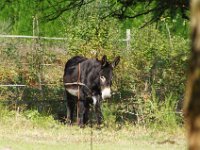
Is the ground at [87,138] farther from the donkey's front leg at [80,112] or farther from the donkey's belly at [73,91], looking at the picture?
the donkey's belly at [73,91]

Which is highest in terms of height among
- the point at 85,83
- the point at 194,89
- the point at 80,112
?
the point at 194,89

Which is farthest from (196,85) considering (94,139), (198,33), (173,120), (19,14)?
(19,14)

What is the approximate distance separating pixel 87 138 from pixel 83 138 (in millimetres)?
86

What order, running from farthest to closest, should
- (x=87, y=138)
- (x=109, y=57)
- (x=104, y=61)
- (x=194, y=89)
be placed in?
1. (x=109, y=57)
2. (x=104, y=61)
3. (x=87, y=138)
4. (x=194, y=89)

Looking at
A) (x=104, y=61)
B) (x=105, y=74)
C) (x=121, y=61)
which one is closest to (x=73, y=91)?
(x=105, y=74)

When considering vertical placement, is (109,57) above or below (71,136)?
above

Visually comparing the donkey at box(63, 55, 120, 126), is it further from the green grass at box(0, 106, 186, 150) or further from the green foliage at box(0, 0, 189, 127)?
the green grass at box(0, 106, 186, 150)

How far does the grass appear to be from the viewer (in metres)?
10.4

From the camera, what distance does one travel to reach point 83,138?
454 inches

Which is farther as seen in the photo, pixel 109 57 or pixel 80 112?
pixel 109 57

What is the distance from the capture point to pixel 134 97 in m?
14.9

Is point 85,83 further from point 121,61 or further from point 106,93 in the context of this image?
point 121,61

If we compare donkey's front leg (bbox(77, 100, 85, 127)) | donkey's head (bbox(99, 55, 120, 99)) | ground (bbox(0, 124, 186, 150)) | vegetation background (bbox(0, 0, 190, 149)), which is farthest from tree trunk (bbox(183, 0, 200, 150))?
vegetation background (bbox(0, 0, 190, 149))

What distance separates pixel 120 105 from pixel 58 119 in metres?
1.60
